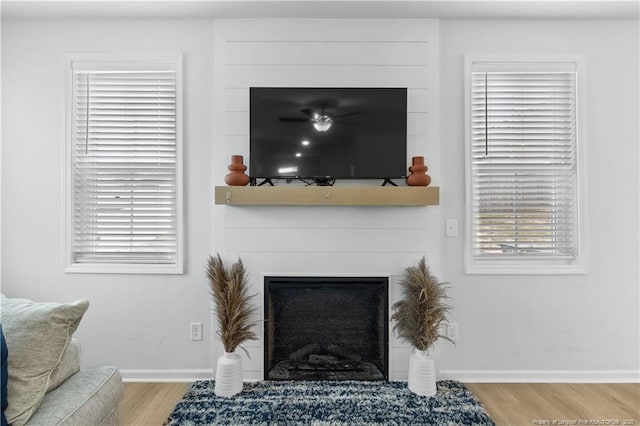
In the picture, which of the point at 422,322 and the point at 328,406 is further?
the point at 422,322

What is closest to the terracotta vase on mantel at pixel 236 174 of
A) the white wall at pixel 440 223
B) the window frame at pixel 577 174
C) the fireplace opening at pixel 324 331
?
the white wall at pixel 440 223

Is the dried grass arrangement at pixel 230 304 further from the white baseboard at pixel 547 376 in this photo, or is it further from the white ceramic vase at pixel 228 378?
the white baseboard at pixel 547 376

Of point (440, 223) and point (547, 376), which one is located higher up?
point (440, 223)

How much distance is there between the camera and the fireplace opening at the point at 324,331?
7.71ft

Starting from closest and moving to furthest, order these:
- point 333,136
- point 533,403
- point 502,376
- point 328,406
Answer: point 328,406
point 533,403
point 333,136
point 502,376

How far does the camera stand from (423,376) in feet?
7.09

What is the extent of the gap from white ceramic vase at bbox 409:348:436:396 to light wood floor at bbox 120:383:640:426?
1.12 feet

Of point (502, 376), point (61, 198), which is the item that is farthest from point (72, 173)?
point (502, 376)

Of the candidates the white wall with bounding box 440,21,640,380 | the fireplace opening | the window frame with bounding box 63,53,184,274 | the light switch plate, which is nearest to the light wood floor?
A: the white wall with bounding box 440,21,640,380

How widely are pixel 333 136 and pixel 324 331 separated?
1.32 meters

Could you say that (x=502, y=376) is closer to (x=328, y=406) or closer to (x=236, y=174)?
(x=328, y=406)

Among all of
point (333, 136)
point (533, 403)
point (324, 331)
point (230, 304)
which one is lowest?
point (533, 403)

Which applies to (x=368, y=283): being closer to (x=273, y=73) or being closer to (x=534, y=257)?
(x=534, y=257)

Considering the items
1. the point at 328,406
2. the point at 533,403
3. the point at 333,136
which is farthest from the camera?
the point at 333,136
